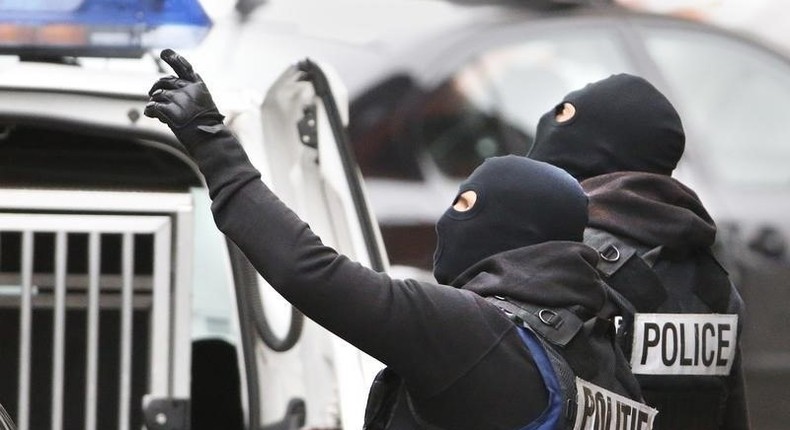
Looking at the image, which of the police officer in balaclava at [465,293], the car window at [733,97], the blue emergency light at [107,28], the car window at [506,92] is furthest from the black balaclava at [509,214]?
the car window at [733,97]

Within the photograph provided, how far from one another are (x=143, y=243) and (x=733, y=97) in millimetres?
3346

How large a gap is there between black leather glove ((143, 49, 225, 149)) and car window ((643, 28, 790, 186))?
410 cm

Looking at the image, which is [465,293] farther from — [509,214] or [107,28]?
[107,28]

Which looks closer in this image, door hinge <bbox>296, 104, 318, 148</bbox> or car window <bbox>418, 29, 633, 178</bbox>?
door hinge <bbox>296, 104, 318, 148</bbox>

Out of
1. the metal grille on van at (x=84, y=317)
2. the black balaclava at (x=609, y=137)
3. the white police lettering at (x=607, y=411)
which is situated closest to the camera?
the white police lettering at (x=607, y=411)

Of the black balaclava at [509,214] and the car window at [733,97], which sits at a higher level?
the car window at [733,97]

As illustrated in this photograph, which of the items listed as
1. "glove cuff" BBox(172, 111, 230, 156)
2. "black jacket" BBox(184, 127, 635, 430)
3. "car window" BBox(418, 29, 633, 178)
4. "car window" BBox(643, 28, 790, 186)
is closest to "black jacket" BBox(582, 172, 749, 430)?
"black jacket" BBox(184, 127, 635, 430)

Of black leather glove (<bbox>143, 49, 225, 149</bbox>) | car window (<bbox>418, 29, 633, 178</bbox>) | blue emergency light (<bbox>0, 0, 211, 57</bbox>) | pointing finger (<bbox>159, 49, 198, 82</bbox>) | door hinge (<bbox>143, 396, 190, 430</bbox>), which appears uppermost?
car window (<bbox>418, 29, 633, 178</bbox>)

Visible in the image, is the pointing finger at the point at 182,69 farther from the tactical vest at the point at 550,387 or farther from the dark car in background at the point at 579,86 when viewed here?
the dark car in background at the point at 579,86

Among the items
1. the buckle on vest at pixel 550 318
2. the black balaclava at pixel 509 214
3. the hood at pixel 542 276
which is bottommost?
the buckle on vest at pixel 550 318

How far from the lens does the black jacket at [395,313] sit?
2.89m

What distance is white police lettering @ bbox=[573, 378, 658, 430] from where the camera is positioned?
9.85ft

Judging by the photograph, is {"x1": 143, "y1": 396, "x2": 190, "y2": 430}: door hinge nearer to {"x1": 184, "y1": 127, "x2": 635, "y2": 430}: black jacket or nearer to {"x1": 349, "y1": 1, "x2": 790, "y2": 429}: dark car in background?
{"x1": 184, "y1": 127, "x2": 635, "y2": 430}: black jacket

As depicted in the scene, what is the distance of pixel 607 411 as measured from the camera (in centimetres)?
307
